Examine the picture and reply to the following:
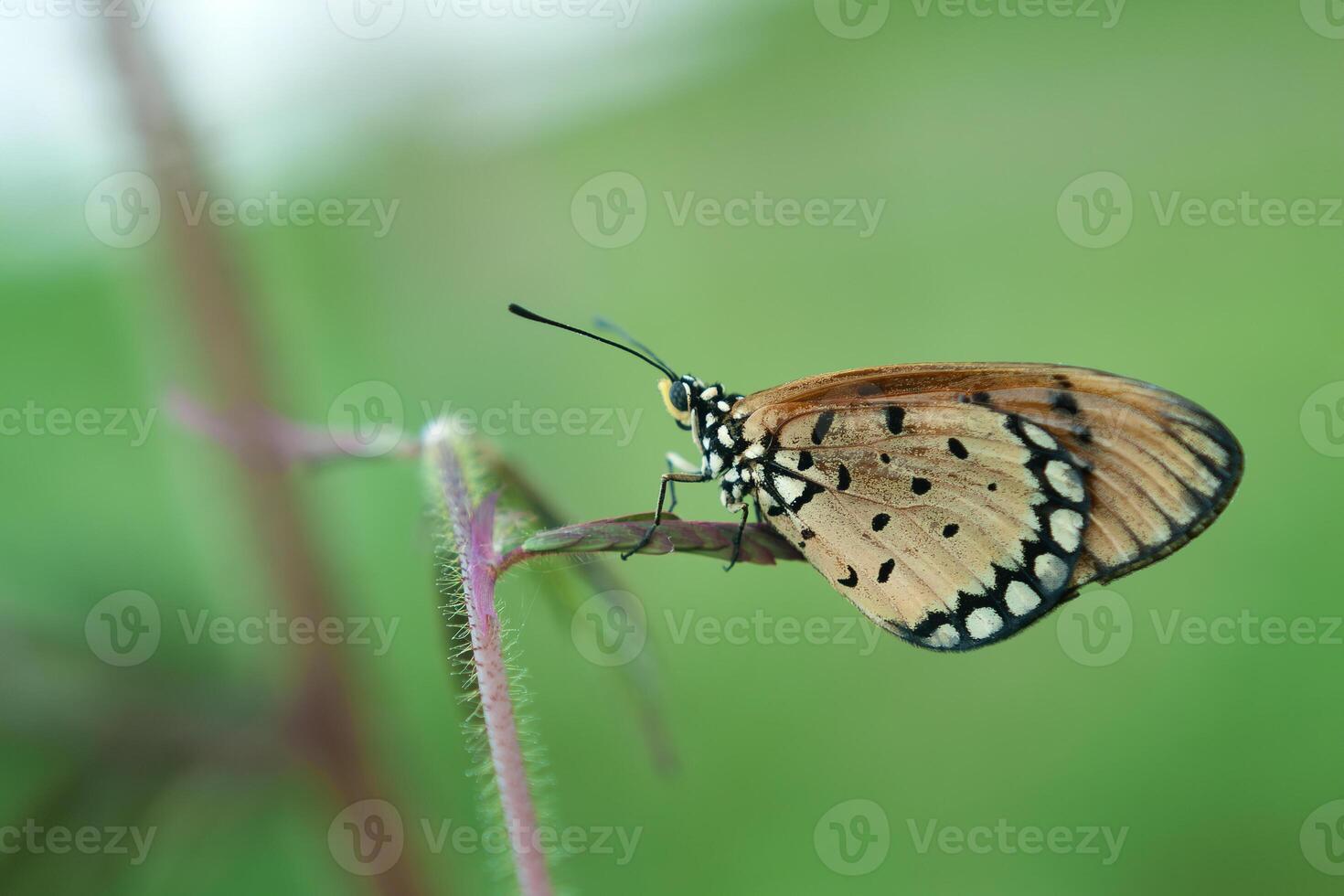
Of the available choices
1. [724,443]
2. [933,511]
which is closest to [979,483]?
[933,511]

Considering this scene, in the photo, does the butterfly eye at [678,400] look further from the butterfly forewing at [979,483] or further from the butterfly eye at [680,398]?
the butterfly forewing at [979,483]

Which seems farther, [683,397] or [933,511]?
[683,397]

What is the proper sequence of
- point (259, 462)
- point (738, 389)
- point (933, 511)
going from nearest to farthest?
point (259, 462)
point (933, 511)
point (738, 389)

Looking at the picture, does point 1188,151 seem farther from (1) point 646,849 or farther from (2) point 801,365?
(1) point 646,849

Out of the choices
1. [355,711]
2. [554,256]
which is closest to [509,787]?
[355,711]

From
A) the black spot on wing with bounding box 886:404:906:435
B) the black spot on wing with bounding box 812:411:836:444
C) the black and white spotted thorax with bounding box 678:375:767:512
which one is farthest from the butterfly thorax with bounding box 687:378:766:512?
the black spot on wing with bounding box 886:404:906:435

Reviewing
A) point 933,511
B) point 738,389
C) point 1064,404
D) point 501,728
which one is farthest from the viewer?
point 738,389

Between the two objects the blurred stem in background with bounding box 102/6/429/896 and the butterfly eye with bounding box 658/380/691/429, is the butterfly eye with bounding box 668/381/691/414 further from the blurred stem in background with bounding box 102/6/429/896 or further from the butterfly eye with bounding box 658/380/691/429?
the blurred stem in background with bounding box 102/6/429/896

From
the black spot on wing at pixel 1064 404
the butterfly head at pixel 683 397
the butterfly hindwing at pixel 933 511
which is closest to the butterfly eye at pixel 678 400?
the butterfly head at pixel 683 397

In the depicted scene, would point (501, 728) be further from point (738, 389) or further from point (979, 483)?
point (738, 389)
